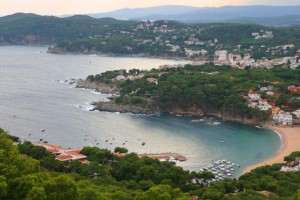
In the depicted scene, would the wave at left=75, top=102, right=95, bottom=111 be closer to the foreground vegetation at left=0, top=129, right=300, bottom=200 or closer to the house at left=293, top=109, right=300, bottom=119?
the house at left=293, top=109, right=300, bottom=119

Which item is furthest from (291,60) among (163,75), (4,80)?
(4,80)

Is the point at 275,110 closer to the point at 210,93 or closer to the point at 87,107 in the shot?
the point at 210,93

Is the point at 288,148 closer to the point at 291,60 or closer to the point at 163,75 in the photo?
the point at 163,75

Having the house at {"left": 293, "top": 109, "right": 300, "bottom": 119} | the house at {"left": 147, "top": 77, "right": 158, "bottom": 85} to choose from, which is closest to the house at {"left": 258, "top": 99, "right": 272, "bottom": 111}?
the house at {"left": 293, "top": 109, "right": 300, "bottom": 119}

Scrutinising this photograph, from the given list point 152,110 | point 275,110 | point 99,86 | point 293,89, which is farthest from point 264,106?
point 99,86

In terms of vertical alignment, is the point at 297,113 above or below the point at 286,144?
above
